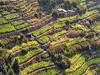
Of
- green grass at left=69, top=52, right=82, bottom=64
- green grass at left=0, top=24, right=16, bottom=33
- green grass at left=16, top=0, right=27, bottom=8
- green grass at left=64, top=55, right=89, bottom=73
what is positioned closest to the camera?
green grass at left=64, top=55, right=89, bottom=73

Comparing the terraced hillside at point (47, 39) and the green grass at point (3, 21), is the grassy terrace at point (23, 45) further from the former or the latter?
the green grass at point (3, 21)

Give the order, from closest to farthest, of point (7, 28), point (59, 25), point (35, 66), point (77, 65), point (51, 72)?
point (35, 66) → point (51, 72) → point (7, 28) → point (77, 65) → point (59, 25)

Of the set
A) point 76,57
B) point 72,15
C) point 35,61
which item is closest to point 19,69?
point 35,61

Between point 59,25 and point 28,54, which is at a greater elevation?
point 59,25

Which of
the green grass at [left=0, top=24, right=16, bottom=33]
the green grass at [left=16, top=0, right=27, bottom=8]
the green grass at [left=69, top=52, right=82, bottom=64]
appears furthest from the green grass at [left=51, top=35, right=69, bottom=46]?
the green grass at [left=16, top=0, right=27, bottom=8]

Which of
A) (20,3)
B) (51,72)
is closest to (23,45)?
(51,72)

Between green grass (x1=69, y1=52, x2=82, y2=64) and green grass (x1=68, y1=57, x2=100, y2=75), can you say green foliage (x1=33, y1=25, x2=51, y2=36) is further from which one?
green grass (x1=68, y1=57, x2=100, y2=75)

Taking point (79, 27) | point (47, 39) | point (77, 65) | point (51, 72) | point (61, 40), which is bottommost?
point (77, 65)

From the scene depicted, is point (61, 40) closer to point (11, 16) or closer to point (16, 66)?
point (11, 16)
